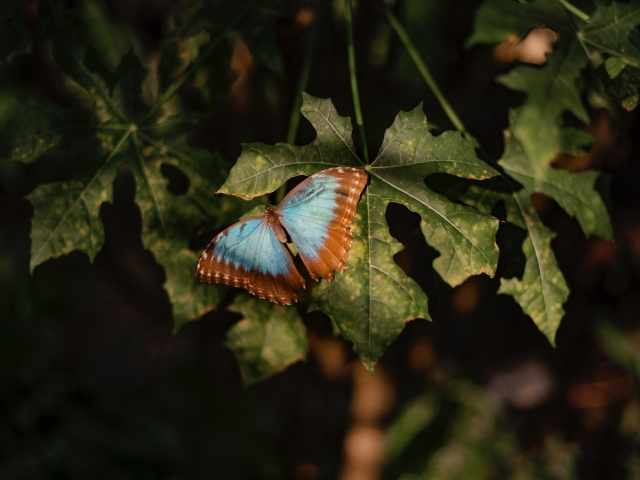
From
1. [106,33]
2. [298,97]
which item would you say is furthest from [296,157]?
[106,33]

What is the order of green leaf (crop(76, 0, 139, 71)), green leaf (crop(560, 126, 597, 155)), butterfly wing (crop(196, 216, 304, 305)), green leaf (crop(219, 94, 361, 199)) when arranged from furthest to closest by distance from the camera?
1. green leaf (crop(76, 0, 139, 71))
2. green leaf (crop(560, 126, 597, 155))
3. butterfly wing (crop(196, 216, 304, 305))
4. green leaf (crop(219, 94, 361, 199))


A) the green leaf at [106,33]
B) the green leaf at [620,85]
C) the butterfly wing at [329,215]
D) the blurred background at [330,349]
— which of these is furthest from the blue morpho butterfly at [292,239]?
the green leaf at [106,33]

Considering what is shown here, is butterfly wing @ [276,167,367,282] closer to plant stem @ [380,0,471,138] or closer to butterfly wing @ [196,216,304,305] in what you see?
butterfly wing @ [196,216,304,305]

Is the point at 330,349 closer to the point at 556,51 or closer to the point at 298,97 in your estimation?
the point at 298,97

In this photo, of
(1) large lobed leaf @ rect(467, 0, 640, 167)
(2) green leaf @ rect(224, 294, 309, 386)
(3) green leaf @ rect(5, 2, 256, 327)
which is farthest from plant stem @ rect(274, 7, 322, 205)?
(1) large lobed leaf @ rect(467, 0, 640, 167)

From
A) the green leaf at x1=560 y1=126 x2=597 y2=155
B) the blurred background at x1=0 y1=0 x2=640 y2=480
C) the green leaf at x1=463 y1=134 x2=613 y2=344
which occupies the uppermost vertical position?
→ the green leaf at x1=560 y1=126 x2=597 y2=155

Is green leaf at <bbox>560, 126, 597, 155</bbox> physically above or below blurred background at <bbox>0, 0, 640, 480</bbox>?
above

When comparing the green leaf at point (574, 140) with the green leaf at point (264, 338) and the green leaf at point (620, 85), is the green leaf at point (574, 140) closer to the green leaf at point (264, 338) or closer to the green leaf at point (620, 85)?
the green leaf at point (620, 85)
